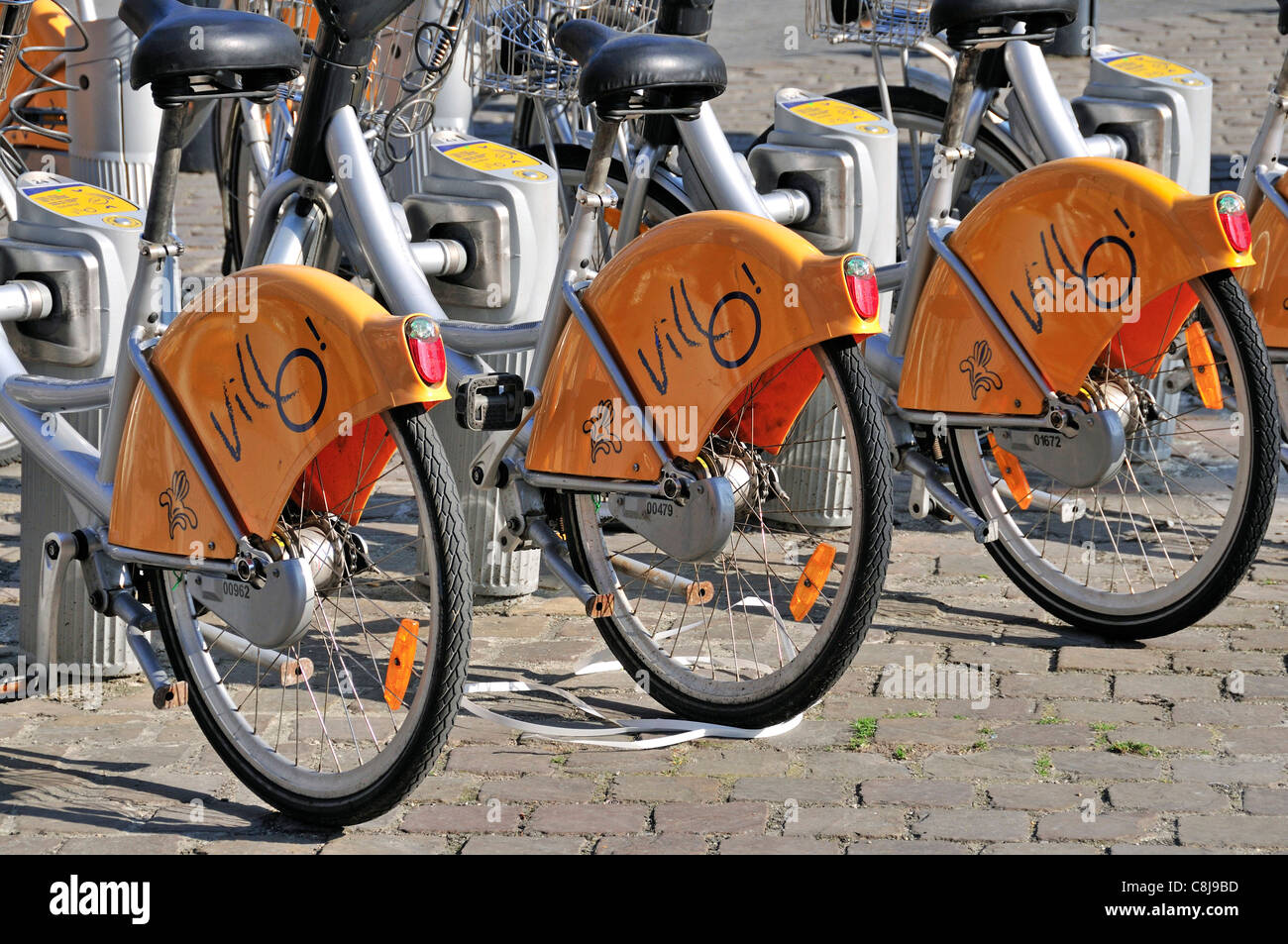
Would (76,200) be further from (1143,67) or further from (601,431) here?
(1143,67)

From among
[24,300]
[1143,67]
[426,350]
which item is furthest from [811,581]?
[1143,67]

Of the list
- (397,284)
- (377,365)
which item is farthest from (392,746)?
(397,284)

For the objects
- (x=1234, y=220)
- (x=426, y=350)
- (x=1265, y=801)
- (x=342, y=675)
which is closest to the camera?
(x=426, y=350)

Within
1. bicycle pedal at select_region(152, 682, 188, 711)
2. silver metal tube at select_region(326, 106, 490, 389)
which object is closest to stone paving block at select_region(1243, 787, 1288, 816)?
silver metal tube at select_region(326, 106, 490, 389)

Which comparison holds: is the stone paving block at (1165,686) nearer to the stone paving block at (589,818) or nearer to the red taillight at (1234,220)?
the red taillight at (1234,220)

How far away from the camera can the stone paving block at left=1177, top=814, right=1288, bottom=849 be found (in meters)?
3.32

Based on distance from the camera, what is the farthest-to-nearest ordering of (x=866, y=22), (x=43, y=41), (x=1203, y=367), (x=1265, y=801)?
1. (x=43, y=41)
2. (x=866, y=22)
3. (x=1203, y=367)
4. (x=1265, y=801)

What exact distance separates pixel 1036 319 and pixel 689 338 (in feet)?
3.08

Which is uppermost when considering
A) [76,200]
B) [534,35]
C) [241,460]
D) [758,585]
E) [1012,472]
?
[534,35]

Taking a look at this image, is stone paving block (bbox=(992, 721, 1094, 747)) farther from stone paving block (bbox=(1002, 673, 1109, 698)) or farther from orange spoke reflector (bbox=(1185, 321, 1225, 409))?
orange spoke reflector (bbox=(1185, 321, 1225, 409))

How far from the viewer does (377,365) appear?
10.3 ft

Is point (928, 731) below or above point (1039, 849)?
below

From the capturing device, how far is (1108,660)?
14.1 feet
